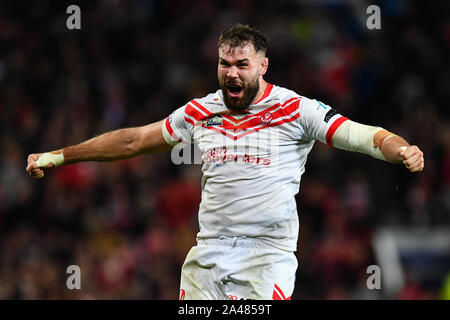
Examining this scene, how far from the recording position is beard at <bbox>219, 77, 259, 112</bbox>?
4.66m

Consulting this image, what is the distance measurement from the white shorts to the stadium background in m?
4.53

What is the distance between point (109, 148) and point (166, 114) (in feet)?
19.0

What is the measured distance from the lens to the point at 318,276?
9125 mm

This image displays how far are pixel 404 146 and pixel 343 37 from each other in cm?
777

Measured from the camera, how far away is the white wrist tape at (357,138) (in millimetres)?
4402

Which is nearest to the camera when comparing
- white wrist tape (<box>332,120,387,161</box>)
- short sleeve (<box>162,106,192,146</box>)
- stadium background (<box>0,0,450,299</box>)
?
white wrist tape (<box>332,120,387,161</box>)

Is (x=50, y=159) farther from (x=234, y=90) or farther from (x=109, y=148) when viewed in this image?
(x=234, y=90)

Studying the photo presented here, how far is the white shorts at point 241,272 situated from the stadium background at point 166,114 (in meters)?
4.53

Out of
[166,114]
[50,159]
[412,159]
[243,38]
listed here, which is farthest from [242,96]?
[166,114]

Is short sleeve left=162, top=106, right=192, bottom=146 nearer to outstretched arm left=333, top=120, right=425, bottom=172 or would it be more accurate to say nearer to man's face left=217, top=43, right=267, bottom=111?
man's face left=217, top=43, right=267, bottom=111

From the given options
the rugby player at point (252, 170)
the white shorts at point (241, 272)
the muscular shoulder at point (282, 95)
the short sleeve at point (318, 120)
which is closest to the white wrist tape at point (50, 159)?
the rugby player at point (252, 170)

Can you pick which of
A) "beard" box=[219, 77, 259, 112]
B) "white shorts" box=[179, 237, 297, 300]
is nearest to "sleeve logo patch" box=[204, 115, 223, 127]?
"beard" box=[219, 77, 259, 112]

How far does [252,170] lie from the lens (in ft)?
15.1
